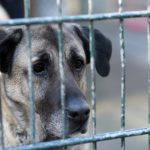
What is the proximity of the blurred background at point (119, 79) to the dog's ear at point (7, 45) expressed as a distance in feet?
4.94

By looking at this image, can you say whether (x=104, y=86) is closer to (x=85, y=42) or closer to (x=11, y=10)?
(x=11, y=10)

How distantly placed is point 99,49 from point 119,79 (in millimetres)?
3646

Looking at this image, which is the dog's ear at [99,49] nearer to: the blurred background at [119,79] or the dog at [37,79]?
the dog at [37,79]

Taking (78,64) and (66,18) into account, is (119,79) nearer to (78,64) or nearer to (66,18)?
(78,64)

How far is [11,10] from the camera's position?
225 inches

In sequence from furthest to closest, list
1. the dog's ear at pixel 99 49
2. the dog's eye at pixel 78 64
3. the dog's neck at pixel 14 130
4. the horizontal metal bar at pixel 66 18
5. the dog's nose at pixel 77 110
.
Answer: the dog's ear at pixel 99 49 → the dog's eye at pixel 78 64 → the dog's neck at pixel 14 130 → the dog's nose at pixel 77 110 → the horizontal metal bar at pixel 66 18

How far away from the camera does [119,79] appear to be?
7.09 meters

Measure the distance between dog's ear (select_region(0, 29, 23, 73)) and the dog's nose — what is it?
0.59 m

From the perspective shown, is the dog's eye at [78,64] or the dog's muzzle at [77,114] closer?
the dog's muzzle at [77,114]

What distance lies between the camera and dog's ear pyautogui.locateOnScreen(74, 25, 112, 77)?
3.42 m

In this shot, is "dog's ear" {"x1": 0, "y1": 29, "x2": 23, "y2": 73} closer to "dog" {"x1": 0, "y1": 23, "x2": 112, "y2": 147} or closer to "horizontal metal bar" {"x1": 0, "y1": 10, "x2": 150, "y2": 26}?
"dog" {"x1": 0, "y1": 23, "x2": 112, "y2": 147}

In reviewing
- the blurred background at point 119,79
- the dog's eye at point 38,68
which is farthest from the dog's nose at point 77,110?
the blurred background at point 119,79

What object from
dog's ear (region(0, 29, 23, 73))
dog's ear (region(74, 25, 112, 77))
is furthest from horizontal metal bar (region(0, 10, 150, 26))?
dog's ear (region(74, 25, 112, 77))

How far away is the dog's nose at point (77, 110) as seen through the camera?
2689 mm
